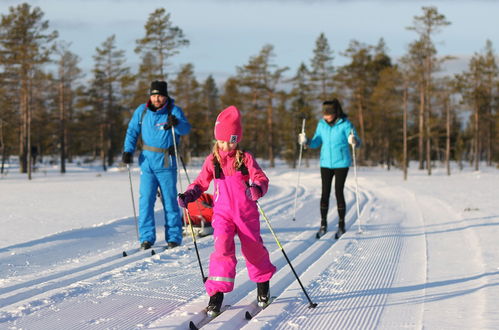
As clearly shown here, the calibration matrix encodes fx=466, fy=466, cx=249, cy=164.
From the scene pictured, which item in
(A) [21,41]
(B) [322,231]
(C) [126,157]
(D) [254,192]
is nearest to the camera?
(D) [254,192]

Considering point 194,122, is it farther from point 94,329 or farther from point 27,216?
point 94,329

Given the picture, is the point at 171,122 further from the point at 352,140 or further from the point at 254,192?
the point at 352,140

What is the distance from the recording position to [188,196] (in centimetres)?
377

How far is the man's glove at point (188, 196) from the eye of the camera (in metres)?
3.74

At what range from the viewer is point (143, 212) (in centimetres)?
617

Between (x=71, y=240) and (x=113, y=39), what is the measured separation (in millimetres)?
43875

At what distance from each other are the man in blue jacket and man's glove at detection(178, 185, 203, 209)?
2.35m

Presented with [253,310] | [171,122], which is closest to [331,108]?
[171,122]

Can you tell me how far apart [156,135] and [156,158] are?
30cm

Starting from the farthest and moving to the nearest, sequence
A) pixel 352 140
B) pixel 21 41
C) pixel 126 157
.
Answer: pixel 21 41 < pixel 352 140 < pixel 126 157

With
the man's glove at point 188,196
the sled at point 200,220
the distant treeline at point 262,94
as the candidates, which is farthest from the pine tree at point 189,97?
the man's glove at point 188,196

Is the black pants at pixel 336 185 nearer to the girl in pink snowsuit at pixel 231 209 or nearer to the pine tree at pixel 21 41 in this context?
the girl in pink snowsuit at pixel 231 209

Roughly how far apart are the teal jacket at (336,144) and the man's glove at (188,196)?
3.88 m

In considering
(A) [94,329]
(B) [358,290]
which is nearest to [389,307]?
(B) [358,290]
